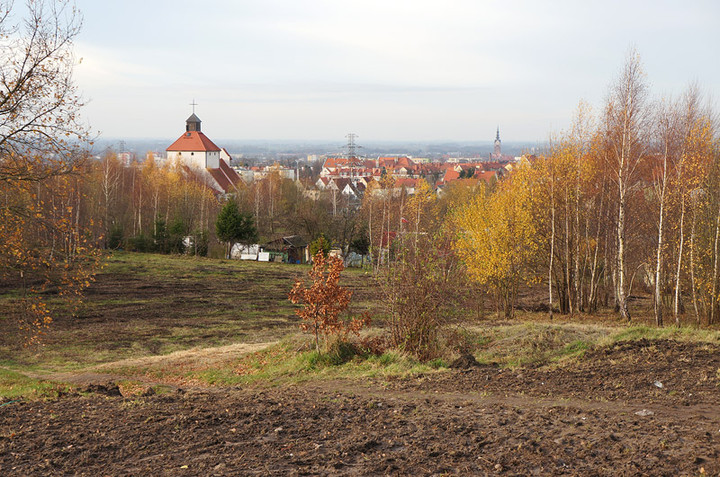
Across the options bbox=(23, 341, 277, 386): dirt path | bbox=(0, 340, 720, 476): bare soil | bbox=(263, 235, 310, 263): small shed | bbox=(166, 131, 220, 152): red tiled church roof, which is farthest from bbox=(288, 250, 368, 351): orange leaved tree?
bbox=(166, 131, 220, 152): red tiled church roof

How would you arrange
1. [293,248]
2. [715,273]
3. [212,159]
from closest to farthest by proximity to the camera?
[715,273], [293,248], [212,159]

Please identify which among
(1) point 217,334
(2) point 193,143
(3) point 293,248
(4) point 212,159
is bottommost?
(1) point 217,334

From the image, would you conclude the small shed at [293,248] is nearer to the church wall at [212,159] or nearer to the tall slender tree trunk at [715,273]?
the tall slender tree trunk at [715,273]

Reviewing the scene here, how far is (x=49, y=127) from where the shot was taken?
441 inches

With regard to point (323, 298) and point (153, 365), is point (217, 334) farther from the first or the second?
point (323, 298)

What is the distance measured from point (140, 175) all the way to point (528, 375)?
59865mm

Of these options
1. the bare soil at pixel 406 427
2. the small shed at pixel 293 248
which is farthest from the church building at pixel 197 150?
the bare soil at pixel 406 427

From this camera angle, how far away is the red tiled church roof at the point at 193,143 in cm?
9231

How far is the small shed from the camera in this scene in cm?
5049

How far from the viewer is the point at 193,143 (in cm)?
9300

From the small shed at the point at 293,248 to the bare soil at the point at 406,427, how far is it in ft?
132

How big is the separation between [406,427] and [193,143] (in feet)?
300

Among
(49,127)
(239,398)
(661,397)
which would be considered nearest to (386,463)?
(239,398)

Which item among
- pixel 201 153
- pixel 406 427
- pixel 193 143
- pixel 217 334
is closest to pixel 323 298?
pixel 406 427
